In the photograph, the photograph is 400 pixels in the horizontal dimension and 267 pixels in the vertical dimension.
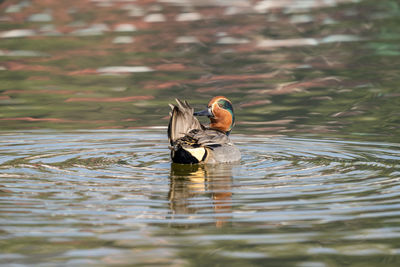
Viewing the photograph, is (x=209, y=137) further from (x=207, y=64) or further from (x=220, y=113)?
(x=207, y=64)

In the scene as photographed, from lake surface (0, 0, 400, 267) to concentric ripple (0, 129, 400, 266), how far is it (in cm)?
2

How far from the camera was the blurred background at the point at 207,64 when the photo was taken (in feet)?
53.7

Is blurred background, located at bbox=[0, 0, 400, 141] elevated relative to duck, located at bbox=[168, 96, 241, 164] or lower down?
elevated

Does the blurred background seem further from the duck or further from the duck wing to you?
the duck

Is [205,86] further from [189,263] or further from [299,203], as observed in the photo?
[189,263]

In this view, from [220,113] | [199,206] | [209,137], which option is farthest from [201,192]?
[220,113]

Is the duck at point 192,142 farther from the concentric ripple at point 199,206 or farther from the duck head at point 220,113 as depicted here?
the duck head at point 220,113

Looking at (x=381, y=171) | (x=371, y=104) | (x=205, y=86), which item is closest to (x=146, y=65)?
(x=205, y=86)

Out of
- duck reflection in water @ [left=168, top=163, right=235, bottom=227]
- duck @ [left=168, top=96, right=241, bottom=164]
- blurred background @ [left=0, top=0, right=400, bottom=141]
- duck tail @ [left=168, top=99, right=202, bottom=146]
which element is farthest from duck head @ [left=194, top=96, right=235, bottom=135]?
blurred background @ [left=0, top=0, right=400, bottom=141]

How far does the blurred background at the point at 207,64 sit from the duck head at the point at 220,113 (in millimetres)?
2067

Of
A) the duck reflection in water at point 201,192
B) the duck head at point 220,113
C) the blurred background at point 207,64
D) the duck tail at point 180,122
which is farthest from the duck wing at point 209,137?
the blurred background at point 207,64

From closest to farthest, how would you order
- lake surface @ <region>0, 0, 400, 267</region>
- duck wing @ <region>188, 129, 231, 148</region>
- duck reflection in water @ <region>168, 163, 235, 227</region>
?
lake surface @ <region>0, 0, 400, 267</region>
duck reflection in water @ <region>168, 163, 235, 227</region>
duck wing @ <region>188, 129, 231, 148</region>

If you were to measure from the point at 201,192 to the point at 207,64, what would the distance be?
14.9 metres

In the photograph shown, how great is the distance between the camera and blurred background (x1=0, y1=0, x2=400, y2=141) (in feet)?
53.7
